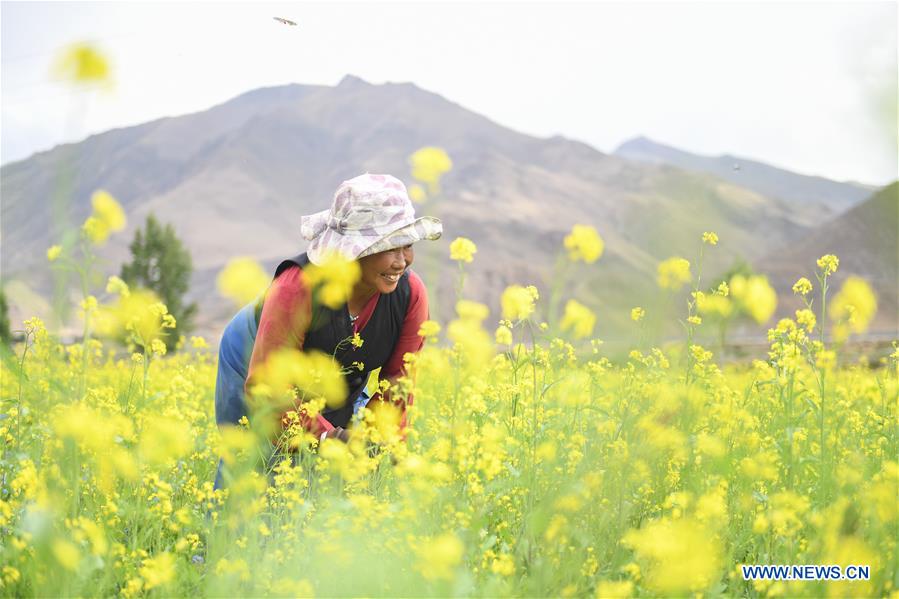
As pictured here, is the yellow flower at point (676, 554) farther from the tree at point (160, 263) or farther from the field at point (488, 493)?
the tree at point (160, 263)

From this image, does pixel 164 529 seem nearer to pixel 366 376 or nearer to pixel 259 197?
pixel 366 376

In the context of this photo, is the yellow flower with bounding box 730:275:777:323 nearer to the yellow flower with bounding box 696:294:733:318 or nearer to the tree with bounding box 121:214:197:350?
the yellow flower with bounding box 696:294:733:318

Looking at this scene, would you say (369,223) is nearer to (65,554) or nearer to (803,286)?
(65,554)

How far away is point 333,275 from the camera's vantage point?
234 cm

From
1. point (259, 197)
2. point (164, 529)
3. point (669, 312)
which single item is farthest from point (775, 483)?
point (259, 197)

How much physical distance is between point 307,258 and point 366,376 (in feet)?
2.06

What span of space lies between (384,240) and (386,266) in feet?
0.40

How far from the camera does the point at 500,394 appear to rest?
103 inches

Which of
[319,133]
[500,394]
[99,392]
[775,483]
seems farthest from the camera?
[319,133]

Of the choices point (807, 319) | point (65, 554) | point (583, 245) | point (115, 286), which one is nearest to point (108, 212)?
point (115, 286)

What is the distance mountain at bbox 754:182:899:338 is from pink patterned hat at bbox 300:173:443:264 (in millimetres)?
48890

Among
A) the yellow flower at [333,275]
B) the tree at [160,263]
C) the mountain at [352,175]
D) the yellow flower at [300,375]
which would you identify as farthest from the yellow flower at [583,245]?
the mountain at [352,175]

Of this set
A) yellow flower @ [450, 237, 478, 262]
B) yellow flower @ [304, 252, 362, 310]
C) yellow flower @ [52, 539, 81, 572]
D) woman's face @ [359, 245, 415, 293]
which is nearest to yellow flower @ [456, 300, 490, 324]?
yellow flower @ [450, 237, 478, 262]

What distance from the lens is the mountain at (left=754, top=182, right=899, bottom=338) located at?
49.6 meters
